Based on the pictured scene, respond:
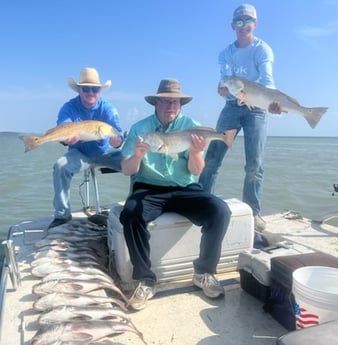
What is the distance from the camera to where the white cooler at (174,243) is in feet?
11.4

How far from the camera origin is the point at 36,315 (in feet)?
8.84

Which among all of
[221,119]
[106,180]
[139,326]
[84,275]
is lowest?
[106,180]

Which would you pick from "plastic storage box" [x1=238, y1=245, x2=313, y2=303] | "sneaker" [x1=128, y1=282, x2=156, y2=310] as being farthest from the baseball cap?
"sneaker" [x1=128, y1=282, x2=156, y2=310]

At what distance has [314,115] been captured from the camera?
452 cm

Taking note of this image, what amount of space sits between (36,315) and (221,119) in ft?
10.8

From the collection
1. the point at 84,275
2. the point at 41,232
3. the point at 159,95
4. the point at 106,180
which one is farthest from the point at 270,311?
the point at 106,180

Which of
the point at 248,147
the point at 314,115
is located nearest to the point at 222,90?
the point at 248,147

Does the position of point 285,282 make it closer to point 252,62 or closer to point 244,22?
point 252,62

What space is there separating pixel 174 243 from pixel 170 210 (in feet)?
1.03

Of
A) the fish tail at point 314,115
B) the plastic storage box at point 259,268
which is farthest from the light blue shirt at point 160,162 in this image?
the fish tail at point 314,115

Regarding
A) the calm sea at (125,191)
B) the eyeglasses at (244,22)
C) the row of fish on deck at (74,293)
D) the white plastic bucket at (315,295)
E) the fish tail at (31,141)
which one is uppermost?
the eyeglasses at (244,22)

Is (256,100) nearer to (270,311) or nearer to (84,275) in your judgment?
(270,311)

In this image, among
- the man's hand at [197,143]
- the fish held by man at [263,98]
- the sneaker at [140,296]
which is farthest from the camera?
the fish held by man at [263,98]

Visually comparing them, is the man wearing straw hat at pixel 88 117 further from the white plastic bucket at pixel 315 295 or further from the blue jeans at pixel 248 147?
the white plastic bucket at pixel 315 295
